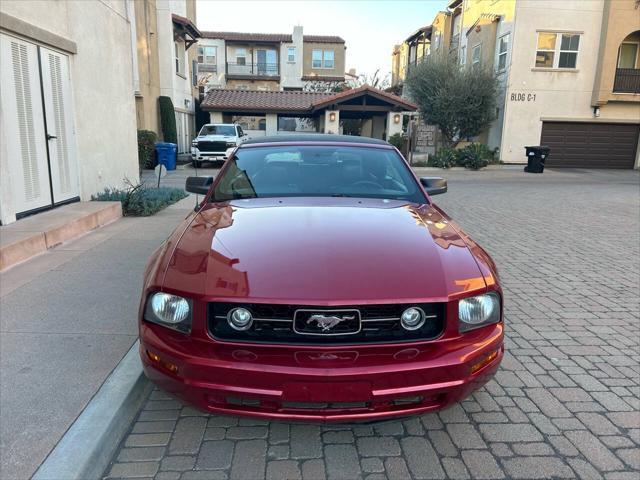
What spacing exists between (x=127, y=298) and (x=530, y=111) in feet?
75.0

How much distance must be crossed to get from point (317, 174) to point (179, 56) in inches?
965

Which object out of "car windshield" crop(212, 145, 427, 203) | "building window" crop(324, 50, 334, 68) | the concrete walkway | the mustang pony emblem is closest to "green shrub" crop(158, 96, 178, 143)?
the concrete walkway

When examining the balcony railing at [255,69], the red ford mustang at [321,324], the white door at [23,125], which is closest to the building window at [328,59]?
the balcony railing at [255,69]

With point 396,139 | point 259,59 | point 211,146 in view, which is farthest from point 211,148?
point 259,59

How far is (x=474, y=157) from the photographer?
2200 cm

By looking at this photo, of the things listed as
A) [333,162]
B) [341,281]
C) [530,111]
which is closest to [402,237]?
[341,281]

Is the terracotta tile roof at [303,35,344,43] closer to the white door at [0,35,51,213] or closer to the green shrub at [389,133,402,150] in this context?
the green shrub at [389,133,402,150]

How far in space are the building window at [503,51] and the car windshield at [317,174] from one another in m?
22.0

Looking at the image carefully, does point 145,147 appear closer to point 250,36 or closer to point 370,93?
point 370,93

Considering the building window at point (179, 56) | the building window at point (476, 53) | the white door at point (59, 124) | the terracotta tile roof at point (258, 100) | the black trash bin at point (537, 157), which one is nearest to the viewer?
the white door at point (59, 124)

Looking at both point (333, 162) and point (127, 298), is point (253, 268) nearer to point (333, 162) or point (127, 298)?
point (333, 162)

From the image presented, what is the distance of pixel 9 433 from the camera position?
266cm

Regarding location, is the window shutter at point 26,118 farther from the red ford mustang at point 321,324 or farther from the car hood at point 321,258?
the red ford mustang at point 321,324

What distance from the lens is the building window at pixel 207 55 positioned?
4506cm
